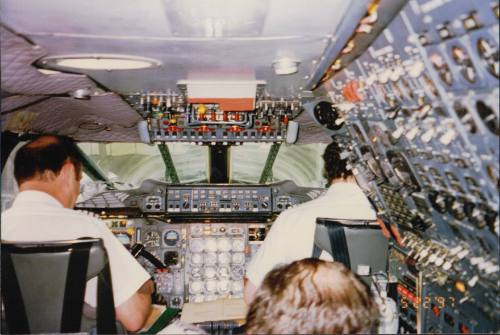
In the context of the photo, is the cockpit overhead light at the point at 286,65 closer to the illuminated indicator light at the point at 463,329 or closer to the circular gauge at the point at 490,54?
the circular gauge at the point at 490,54

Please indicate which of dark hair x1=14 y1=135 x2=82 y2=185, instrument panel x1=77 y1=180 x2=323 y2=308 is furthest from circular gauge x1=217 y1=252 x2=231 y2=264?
dark hair x1=14 y1=135 x2=82 y2=185

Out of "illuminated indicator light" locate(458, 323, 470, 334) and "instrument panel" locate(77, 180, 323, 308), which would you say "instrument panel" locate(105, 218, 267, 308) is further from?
"illuminated indicator light" locate(458, 323, 470, 334)

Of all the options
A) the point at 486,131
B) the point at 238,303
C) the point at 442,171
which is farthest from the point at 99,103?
the point at 486,131

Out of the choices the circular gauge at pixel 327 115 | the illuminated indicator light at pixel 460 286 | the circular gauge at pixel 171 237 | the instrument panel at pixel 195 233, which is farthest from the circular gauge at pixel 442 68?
the circular gauge at pixel 171 237

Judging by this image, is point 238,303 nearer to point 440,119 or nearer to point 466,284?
point 466,284

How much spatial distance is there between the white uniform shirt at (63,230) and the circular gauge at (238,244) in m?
2.82

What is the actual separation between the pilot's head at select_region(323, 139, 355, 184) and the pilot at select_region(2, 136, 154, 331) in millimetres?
1332

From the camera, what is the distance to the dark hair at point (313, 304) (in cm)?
118

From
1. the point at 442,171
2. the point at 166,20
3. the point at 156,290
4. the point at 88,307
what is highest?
the point at 166,20

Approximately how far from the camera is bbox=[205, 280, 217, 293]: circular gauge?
16.6 ft

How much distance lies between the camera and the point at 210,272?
5094 millimetres

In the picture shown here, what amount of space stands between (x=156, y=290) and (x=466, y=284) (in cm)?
351

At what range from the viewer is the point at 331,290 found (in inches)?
48.0

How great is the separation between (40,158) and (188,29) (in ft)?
3.17
